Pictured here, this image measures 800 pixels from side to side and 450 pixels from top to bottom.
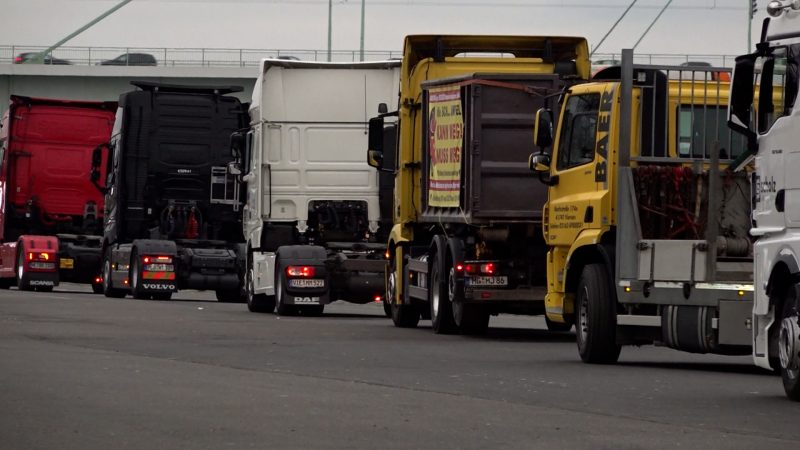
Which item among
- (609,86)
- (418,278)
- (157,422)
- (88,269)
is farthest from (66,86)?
(157,422)

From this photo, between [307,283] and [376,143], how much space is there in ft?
11.6

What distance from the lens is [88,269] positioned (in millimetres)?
40656

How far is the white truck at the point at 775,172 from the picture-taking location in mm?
13844

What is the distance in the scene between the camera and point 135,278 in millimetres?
36281

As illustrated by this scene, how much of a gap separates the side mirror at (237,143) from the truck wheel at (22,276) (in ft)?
34.2

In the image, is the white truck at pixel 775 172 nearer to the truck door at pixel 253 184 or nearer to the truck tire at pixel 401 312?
the truck tire at pixel 401 312

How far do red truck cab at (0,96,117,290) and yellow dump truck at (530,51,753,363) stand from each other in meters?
23.5

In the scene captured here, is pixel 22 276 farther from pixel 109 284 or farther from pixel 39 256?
pixel 109 284

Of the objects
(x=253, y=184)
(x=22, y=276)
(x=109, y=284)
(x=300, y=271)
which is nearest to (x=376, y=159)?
(x=300, y=271)

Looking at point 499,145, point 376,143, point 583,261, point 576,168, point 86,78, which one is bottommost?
point 583,261

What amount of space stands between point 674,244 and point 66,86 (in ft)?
222

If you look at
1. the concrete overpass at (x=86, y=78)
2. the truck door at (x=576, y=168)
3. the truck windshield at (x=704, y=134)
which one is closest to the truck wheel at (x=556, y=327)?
the truck door at (x=576, y=168)

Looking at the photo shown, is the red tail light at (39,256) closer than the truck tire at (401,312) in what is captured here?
No

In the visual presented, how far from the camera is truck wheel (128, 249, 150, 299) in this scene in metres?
36.0
